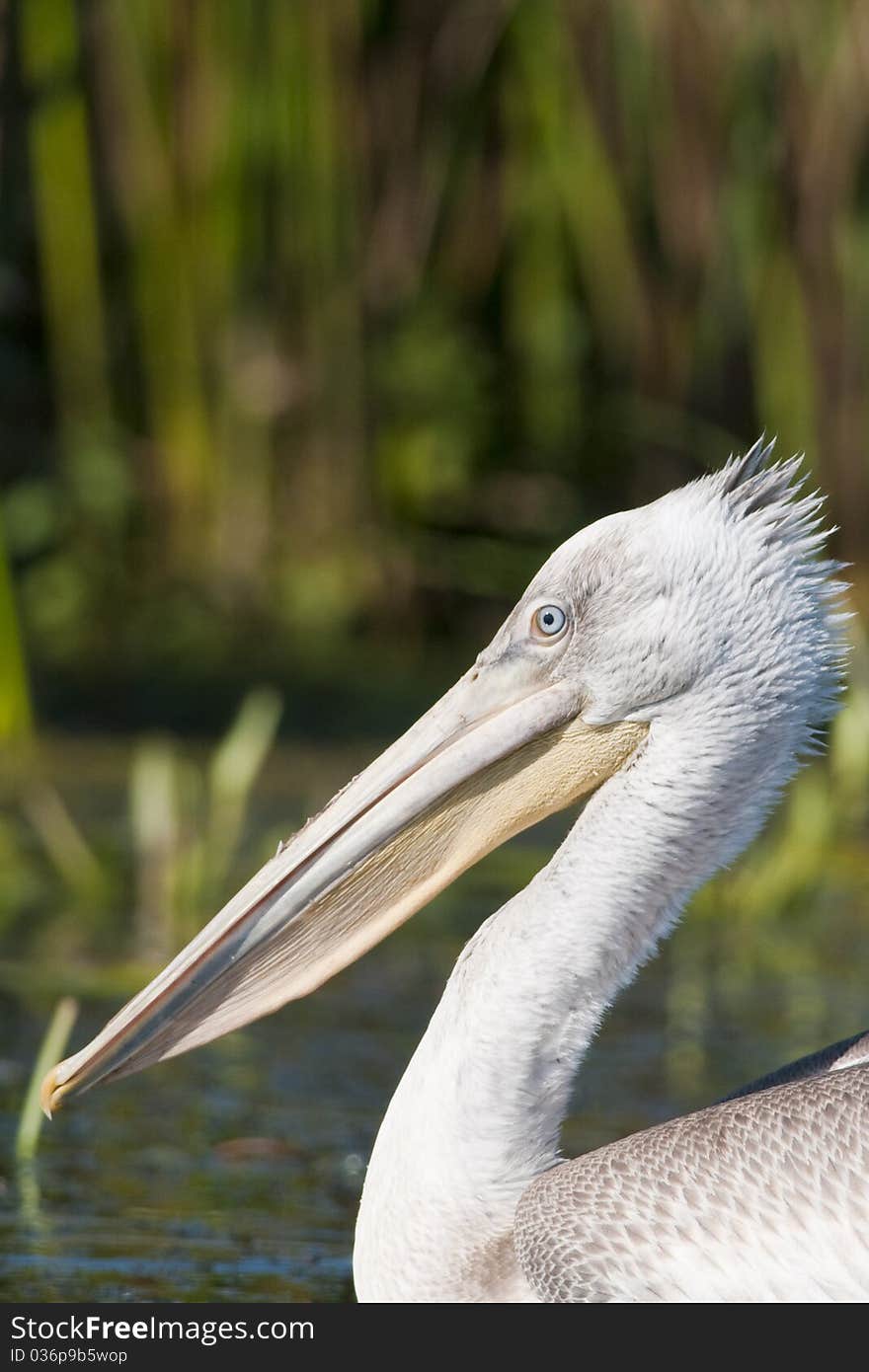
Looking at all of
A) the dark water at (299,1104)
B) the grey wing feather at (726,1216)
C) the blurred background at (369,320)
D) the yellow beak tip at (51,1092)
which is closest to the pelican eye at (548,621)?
the grey wing feather at (726,1216)

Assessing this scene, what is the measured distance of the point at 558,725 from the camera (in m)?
3.72

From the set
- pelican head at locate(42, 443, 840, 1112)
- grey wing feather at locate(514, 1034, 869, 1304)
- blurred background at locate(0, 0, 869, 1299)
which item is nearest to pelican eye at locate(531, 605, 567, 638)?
pelican head at locate(42, 443, 840, 1112)

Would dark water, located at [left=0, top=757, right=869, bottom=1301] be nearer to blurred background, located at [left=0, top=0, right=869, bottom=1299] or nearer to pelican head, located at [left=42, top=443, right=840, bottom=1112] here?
pelican head, located at [left=42, top=443, right=840, bottom=1112]

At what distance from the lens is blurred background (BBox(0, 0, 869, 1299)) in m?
8.87

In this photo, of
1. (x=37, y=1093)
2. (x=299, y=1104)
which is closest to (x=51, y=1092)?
(x=37, y=1093)

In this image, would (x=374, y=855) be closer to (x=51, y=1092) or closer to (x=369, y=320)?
(x=51, y=1092)

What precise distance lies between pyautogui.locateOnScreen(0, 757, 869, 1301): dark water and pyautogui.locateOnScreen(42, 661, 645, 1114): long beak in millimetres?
456

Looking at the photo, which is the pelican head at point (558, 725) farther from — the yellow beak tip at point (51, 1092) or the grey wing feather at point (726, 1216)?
the grey wing feather at point (726, 1216)

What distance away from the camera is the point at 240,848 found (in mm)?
6820

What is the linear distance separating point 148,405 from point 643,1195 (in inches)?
264

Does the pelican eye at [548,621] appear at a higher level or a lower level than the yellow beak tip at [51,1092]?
higher

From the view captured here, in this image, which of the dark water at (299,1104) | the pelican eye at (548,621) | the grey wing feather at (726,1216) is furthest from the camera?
the dark water at (299,1104)

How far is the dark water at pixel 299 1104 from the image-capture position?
13.1ft

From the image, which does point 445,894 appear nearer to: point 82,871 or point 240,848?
point 240,848
